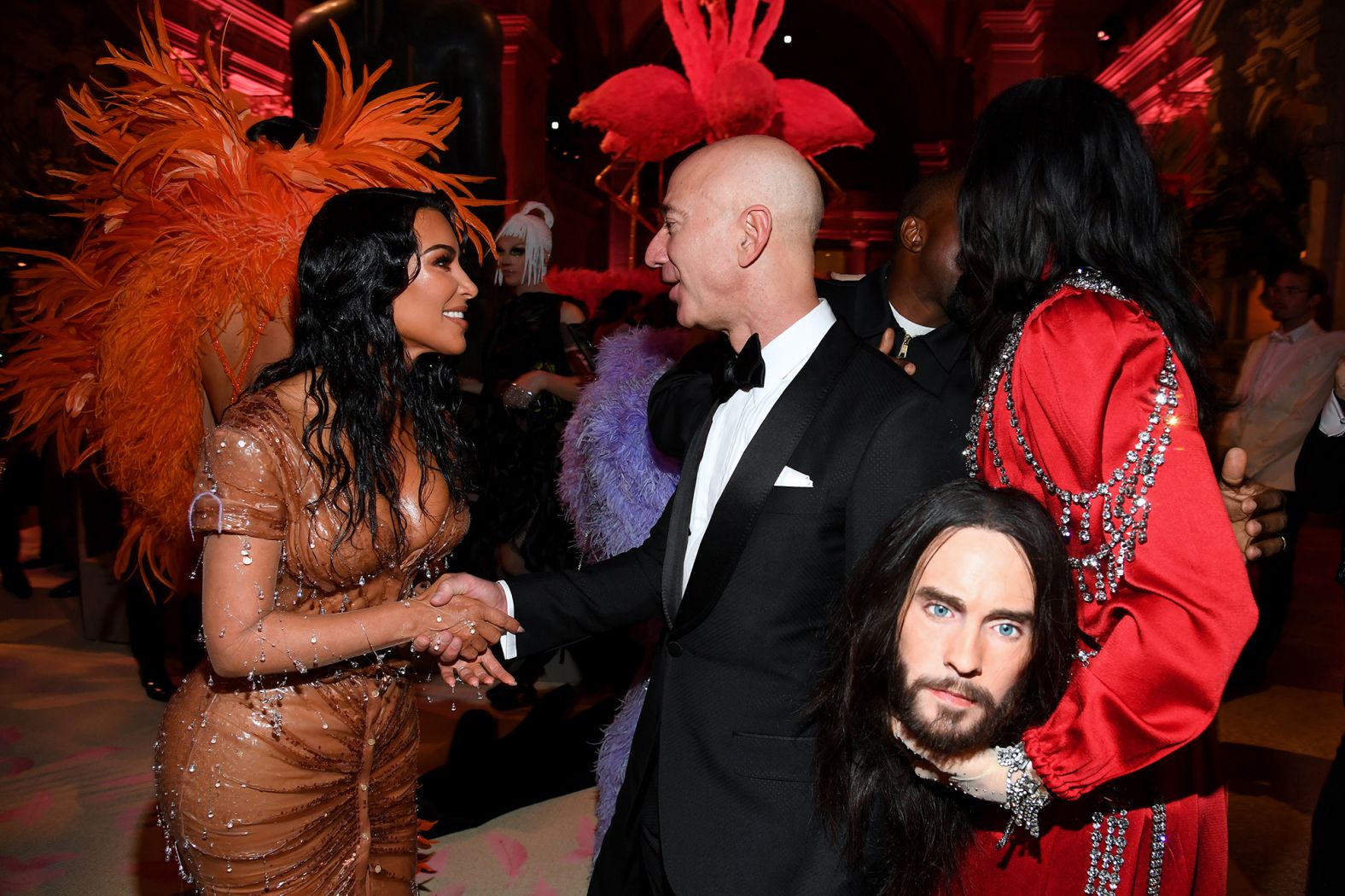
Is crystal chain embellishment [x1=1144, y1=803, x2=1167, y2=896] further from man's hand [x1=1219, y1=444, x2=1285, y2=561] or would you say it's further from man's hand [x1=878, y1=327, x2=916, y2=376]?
man's hand [x1=878, y1=327, x2=916, y2=376]

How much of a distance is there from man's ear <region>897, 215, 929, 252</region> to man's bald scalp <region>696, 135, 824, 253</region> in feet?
3.42

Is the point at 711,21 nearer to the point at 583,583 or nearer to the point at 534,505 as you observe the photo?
the point at 534,505

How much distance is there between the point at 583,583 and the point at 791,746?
62 centimetres

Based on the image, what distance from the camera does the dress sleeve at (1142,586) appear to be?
1.12 metres

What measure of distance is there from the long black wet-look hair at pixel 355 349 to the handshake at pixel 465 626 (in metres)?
0.13

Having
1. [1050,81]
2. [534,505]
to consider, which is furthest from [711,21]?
[1050,81]

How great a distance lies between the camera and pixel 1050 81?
1.44 meters

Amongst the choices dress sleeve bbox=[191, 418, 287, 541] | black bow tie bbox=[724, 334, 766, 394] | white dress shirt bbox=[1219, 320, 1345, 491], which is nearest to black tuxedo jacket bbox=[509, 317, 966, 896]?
black bow tie bbox=[724, 334, 766, 394]

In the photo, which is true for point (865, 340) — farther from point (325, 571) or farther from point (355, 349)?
point (325, 571)

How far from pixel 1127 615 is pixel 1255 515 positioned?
59 centimetres

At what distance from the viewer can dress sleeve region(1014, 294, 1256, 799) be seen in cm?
112

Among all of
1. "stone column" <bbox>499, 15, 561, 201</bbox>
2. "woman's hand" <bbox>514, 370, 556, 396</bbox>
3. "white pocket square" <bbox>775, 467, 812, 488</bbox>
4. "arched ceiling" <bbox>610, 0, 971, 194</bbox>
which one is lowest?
"woman's hand" <bbox>514, 370, 556, 396</bbox>

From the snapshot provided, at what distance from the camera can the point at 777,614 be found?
1.57m

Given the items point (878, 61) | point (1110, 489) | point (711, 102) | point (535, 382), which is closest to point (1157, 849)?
point (1110, 489)
